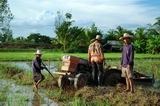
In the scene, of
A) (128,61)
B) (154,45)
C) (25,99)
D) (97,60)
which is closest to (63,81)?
(97,60)

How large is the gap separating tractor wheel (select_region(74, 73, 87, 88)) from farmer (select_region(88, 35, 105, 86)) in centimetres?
48

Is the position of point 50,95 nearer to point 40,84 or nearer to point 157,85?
point 40,84

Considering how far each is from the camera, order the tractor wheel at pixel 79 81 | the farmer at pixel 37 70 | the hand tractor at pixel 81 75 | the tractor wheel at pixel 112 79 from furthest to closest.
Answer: the tractor wheel at pixel 112 79, the farmer at pixel 37 70, the hand tractor at pixel 81 75, the tractor wheel at pixel 79 81

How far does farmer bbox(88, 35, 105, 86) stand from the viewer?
10.2 m

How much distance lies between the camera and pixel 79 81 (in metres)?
9.80

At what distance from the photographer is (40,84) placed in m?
11.1

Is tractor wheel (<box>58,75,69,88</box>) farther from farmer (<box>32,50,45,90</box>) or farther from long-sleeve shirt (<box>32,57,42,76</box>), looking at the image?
long-sleeve shirt (<box>32,57,42,76</box>)

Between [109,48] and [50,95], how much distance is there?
35758mm

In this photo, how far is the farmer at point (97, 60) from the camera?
10203 millimetres

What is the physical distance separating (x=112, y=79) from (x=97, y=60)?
1017 mm

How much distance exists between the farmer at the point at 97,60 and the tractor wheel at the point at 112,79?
41 cm

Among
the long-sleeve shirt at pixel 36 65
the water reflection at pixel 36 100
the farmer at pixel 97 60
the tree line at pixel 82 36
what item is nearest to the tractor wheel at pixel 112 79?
the farmer at pixel 97 60

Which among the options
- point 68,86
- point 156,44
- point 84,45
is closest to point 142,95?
point 68,86

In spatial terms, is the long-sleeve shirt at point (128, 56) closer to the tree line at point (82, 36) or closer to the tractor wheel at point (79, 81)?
the tractor wheel at point (79, 81)
